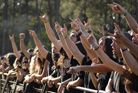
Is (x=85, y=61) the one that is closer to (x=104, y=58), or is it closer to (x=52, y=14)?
(x=104, y=58)

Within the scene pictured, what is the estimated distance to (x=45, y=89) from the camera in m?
6.34

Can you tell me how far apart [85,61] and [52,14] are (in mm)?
33401

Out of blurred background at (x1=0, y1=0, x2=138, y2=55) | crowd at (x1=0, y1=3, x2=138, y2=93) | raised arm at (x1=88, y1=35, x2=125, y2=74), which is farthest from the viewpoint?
blurred background at (x1=0, y1=0, x2=138, y2=55)

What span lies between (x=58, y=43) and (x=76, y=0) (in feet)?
63.2

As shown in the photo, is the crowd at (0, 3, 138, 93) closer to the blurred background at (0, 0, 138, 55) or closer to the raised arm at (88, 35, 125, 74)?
the raised arm at (88, 35, 125, 74)

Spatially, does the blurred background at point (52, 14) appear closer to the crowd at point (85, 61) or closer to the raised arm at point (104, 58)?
the crowd at point (85, 61)

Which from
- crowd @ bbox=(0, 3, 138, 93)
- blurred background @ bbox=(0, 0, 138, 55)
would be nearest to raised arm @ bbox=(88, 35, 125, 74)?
crowd @ bbox=(0, 3, 138, 93)

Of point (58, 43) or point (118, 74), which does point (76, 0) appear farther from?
point (118, 74)

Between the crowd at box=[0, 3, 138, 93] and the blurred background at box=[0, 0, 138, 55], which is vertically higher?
the blurred background at box=[0, 0, 138, 55]

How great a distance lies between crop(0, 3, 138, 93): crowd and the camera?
3484 mm

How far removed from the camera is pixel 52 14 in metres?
38.1

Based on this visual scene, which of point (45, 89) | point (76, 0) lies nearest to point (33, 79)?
point (45, 89)

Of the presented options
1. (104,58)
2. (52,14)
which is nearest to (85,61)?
(104,58)

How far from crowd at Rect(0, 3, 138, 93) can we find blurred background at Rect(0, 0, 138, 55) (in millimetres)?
9843
